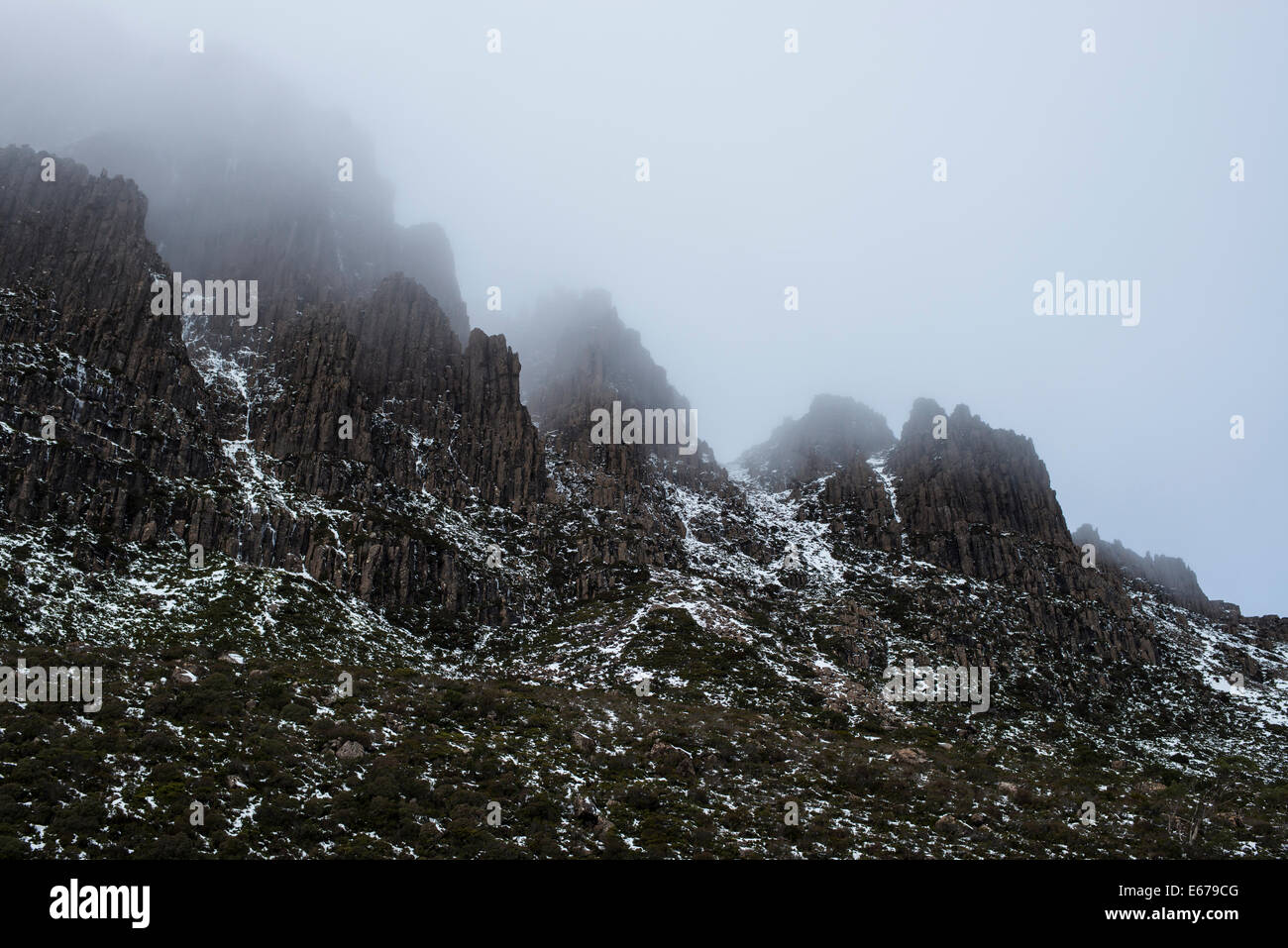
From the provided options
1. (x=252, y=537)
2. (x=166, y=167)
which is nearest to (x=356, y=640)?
(x=252, y=537)

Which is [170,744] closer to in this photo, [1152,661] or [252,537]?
[252,537]

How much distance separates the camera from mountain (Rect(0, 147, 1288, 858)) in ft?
113

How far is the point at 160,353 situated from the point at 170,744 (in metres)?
88.1

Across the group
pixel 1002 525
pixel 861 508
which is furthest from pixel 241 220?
pixel 1002 525

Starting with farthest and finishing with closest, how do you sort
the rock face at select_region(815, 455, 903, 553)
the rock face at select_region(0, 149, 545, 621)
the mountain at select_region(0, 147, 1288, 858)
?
the rock face at select_region(815, 455, 903, 553) → the rock face at select_region(0, 149, 545, 621) → the mountain at select_region(0, 147, 1288, 858)

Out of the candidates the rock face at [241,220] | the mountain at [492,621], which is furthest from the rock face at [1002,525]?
the rock face at [241,220]

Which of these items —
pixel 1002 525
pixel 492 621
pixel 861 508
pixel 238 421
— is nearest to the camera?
pixel 492 621

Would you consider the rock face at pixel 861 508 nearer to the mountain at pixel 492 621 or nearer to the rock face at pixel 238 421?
the mountain at pixel 492 621

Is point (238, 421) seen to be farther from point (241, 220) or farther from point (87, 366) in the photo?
point (241, 220)

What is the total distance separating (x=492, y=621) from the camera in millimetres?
99938

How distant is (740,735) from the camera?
57594mm

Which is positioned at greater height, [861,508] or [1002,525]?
[861,508]

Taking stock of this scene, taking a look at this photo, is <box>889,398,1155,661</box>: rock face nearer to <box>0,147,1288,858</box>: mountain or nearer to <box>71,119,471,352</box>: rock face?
<box>0,147,1288,858</box>: mountain

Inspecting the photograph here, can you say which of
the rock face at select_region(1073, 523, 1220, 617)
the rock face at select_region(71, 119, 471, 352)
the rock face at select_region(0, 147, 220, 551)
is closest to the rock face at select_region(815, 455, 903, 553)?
the rock face at select_region(1073, 523, 1220, 617)
